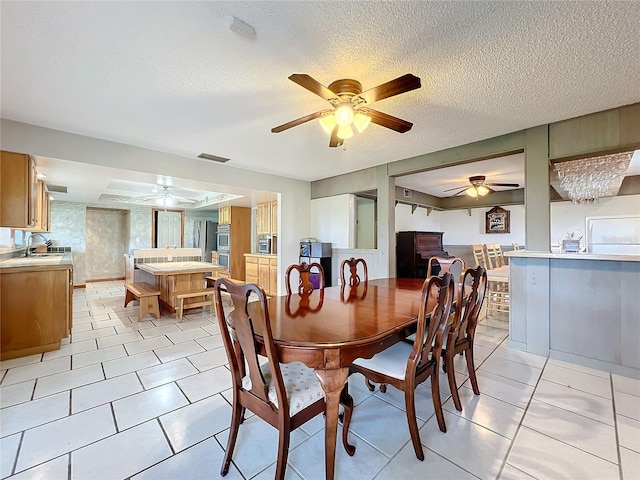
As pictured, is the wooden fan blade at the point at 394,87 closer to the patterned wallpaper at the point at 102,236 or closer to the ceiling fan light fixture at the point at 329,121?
the ceiling fan light fixture at the point at 329,121

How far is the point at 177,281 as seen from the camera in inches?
166

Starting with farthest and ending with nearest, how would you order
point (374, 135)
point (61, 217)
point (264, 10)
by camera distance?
1. point (61, 217)
2. point (374, 135)
3. point (264, 10)

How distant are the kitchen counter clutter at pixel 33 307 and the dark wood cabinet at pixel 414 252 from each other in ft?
17.7

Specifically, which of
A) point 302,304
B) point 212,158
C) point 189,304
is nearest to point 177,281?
point 189,304

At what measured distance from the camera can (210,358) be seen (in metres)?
2.75

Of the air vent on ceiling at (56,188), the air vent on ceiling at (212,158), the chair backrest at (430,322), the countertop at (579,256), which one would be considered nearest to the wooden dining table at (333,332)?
the chair backrest at (430,322)

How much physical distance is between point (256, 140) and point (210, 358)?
8.07 ft

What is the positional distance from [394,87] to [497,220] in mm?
6690

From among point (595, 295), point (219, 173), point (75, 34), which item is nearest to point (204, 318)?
point (219, 173)

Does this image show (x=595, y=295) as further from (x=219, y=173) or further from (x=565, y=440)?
(x=219, y=173)

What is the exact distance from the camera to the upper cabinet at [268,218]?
5.81m

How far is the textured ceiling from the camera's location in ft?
4.76

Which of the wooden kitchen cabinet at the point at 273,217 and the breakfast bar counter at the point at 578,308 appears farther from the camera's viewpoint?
the wooden kitchen cabinet at the point at 273,217

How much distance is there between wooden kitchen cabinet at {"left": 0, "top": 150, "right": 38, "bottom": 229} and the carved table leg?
11.8 ft
